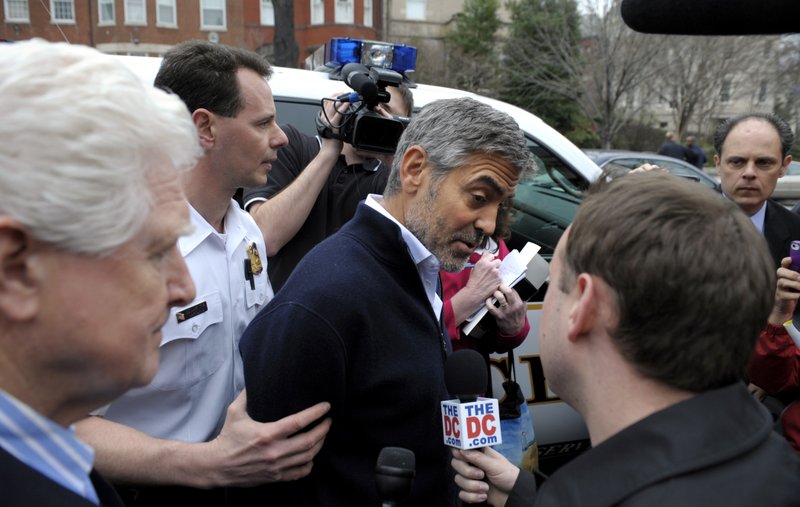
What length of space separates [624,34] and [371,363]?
75.7ft

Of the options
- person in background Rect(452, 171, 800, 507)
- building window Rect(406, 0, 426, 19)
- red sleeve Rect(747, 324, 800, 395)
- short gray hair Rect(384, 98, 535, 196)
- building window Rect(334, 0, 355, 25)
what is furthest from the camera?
building window Rect(406, 0, 426, 19)

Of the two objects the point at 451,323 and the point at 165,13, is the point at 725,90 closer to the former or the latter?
the point at 165,13

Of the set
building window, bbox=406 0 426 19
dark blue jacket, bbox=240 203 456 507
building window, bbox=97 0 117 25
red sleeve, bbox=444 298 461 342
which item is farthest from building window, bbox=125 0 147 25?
dark blue jacket, bbox=240 203 456 507

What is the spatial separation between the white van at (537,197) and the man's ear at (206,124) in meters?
1.24

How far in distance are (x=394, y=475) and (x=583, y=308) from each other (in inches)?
21.2

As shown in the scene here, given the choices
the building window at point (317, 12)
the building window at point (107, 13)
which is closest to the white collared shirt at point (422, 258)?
the building window at point (107, 13)

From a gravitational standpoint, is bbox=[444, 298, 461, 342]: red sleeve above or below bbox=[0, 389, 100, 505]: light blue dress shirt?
below

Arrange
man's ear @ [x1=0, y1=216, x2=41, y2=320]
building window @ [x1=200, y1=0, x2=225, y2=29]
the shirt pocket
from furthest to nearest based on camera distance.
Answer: building window @ [x1=200, y1=0, x2=225, y2=29]
the shirt pocket
man's ear @ [x1=0, y1=216, x2=41, y2=320]

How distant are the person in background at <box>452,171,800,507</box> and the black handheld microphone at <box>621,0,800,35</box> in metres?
0.36

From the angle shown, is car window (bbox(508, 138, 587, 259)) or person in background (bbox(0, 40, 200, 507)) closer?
person in background (bbox(0, 40, 200, 507))

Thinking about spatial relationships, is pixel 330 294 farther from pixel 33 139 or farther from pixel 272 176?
pixel 272 176

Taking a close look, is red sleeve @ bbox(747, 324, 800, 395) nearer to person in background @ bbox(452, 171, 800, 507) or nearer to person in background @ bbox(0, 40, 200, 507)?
person in background @ bbox(452, 171, 800, 507)

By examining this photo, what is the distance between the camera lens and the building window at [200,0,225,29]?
2925 centimetres

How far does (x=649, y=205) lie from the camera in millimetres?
1307
